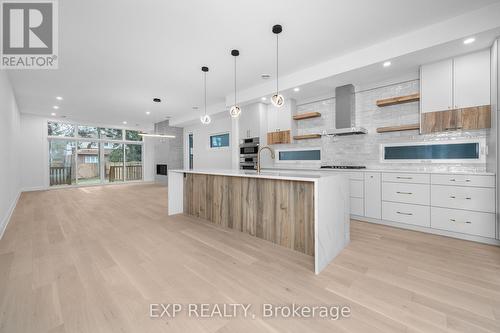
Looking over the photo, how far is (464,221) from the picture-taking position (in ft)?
8.87

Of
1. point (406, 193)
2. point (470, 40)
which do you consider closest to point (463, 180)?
point (406, 193)

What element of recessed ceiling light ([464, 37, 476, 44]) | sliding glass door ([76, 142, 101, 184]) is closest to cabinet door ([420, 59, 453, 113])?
recessed ceiling light ([464, 37, 476, 44])

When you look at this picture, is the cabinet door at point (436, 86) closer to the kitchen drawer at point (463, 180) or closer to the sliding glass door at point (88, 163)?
the kitchen drawer at point (463, 180)

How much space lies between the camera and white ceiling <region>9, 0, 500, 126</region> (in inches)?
91.3

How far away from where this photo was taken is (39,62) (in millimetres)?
3605

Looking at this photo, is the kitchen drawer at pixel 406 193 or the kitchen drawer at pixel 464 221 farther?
the kitchen drawer at pixel 406 193

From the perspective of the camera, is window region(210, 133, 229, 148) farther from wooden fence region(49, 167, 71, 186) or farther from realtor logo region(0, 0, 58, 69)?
wooden fence region(49, 167, 71, 186)

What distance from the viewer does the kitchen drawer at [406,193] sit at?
3.00 meters

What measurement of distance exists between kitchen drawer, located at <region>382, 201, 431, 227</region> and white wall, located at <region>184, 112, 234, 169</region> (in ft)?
15.7

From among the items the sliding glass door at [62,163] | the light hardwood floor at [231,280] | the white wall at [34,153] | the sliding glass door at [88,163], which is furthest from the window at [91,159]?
the light hardwood floor at [231,280]

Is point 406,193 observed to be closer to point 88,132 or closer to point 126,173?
point 126,173

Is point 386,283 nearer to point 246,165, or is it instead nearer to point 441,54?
point 441,54

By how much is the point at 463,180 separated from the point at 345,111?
2.13 m

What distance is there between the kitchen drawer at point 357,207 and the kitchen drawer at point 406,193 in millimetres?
383
